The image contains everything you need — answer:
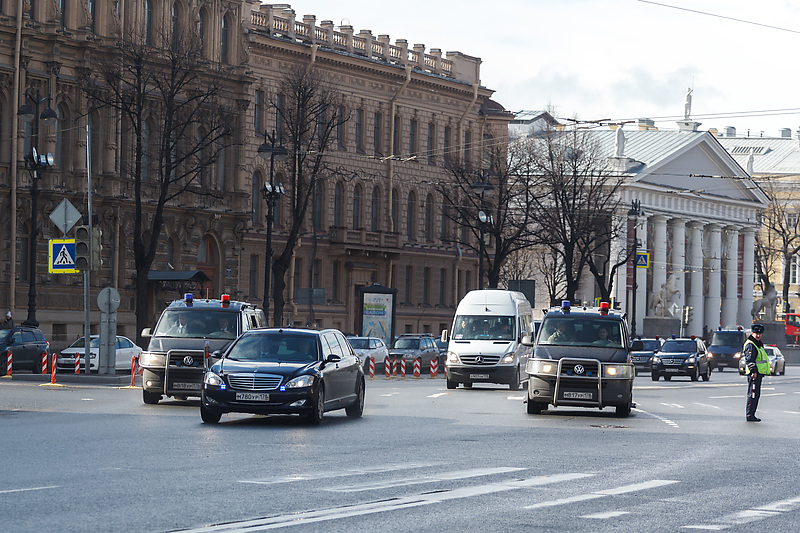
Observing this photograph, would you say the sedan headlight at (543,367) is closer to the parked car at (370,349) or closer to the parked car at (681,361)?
the parked car at (370,349)

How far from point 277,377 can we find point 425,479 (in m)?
8.36

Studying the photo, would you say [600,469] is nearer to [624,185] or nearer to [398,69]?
[398,69]

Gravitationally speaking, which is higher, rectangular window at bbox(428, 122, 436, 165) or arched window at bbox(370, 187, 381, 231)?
rectangular window at bbox(428, 122, 436, 165)

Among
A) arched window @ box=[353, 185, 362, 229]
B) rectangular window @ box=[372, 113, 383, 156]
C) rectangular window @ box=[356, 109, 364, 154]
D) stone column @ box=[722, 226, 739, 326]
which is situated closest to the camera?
rectangular window @ box=[356, 109, 364, 154]

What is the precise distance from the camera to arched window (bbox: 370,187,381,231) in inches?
3088

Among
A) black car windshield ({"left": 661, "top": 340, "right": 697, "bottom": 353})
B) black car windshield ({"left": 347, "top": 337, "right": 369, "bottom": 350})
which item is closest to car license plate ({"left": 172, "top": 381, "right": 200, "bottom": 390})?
black car windshield ({"left": 347, "top": 337, "right": 369, "bottom": 350})

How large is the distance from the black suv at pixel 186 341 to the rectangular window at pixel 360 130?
155 feet

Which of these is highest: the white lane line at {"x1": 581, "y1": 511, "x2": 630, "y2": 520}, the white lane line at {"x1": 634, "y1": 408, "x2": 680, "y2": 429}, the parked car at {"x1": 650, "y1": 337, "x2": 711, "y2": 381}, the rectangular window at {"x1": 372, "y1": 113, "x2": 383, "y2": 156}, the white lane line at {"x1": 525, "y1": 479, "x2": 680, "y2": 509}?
the rectangular window at {"x1": 372, "y1": 113, "x2": 383, "y2": 156}

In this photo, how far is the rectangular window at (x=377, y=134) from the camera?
255ft

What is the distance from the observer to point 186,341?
28.5 meters

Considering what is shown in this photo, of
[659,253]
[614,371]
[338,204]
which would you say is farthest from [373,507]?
[659,253]

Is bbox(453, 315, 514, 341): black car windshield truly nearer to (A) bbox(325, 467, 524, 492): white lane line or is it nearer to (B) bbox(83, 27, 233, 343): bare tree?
(B) bbox(83, 27, 233, 343): bare tree

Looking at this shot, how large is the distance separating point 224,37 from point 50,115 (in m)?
23.2

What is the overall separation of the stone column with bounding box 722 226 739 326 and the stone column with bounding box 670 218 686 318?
961cm
